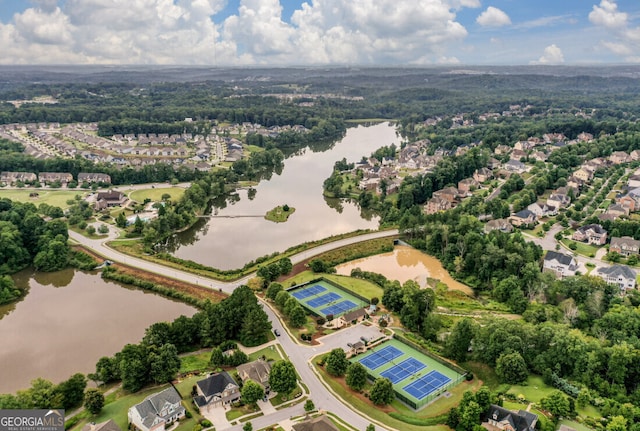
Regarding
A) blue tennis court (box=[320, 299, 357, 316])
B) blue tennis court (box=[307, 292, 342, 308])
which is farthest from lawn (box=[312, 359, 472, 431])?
blue tennis court (box=[307, 292, 342, 308])

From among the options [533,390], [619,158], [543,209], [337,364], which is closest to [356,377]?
[337,364]

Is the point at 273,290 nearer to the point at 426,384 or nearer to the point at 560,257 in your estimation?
the point at 426,384

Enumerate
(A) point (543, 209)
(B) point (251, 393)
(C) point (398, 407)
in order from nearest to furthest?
(B) point (251, 393), (C) point (398, 407), (A) point (543, 209)

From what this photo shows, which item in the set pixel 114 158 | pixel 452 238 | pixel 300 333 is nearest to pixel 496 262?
pixel 452 238

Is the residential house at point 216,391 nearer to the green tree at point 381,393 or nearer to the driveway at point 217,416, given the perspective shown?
the driveway at point 217,416

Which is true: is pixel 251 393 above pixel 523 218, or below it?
Result: below

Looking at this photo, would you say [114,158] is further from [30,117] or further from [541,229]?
[541,229]

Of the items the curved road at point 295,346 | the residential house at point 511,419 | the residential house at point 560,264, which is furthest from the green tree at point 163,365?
the residential house at point 560,264
